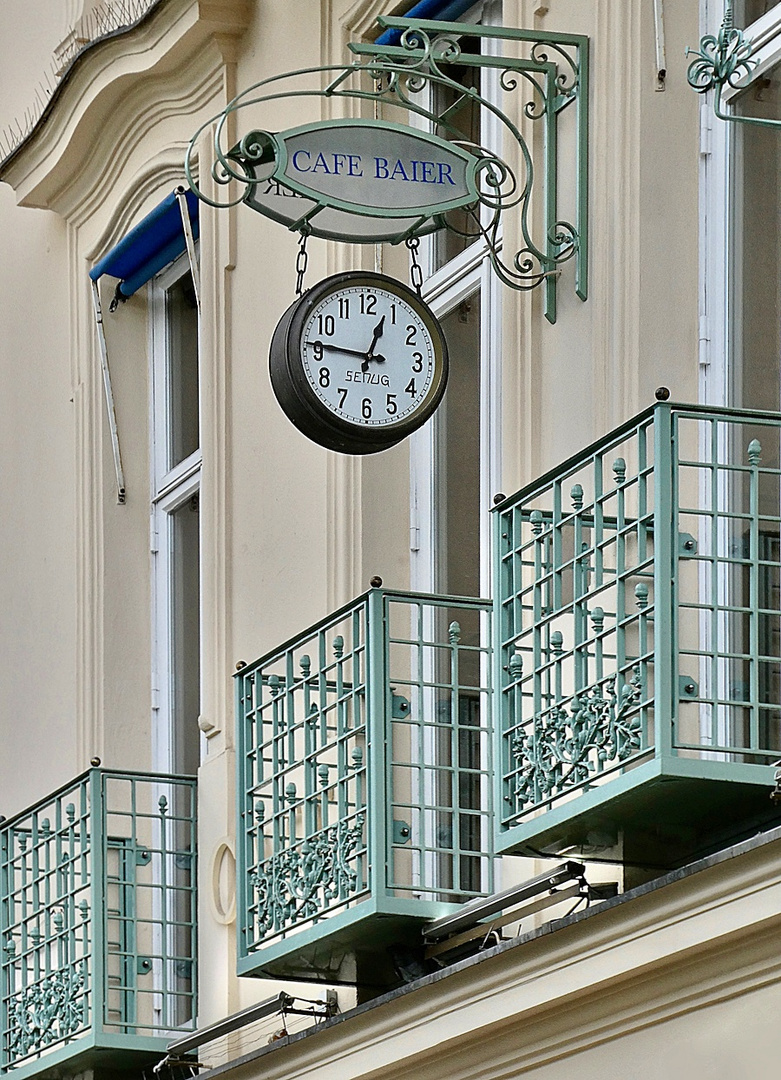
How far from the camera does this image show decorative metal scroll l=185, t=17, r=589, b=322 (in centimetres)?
858

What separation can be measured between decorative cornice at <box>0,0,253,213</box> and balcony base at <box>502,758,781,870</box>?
4951 millimetres

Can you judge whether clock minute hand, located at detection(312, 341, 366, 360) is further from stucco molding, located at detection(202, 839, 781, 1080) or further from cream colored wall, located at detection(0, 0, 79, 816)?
cream colored wall, located at detection(0, 0, 79, 816)

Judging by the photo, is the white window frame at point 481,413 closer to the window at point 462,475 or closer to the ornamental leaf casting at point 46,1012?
the window at point 462,475

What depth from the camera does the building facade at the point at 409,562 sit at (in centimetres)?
753

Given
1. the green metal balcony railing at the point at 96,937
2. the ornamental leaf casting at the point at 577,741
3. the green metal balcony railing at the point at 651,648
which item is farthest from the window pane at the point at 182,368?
the ornamental leaf casting at the point at 577,741

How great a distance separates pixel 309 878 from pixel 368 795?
509 millimetres

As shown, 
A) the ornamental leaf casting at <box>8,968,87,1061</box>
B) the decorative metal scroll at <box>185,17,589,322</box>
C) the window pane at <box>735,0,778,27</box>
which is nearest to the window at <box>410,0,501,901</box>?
the decorative metal scroll at <box>185,17,589,322</box>

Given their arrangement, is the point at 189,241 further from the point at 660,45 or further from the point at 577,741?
the point at 577,741

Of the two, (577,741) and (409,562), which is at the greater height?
(409,562)

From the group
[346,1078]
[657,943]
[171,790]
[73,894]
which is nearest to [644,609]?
[657,943]

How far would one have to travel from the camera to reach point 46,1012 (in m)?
11.5

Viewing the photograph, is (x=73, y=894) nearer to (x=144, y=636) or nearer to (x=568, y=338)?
(x=144, y=636)

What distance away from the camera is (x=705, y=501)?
824 centimetres

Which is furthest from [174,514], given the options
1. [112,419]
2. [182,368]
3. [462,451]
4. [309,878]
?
[309,878]
